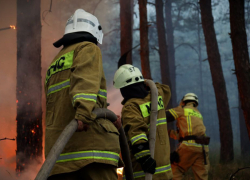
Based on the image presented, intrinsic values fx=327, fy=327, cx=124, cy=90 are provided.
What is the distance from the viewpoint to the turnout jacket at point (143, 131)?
13.3ft

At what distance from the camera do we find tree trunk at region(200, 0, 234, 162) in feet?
36.7

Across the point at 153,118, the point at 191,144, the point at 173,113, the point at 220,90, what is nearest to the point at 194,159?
the point at 191,144

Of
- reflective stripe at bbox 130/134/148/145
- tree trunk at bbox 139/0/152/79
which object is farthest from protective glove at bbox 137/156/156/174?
tree trunk at bbox 139/0/152/79

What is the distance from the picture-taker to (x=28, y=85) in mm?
6516

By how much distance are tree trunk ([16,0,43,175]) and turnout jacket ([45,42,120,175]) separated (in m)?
3.70

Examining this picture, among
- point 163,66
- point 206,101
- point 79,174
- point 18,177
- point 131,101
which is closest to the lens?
point 79,174

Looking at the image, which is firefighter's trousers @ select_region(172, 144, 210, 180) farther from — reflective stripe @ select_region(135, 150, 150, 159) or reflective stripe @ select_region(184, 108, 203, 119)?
reflective stripe @ select_region(135, 150, 150, 159)

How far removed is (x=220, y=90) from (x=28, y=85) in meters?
7.14

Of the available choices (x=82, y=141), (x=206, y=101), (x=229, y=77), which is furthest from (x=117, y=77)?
(x=229, y=77)

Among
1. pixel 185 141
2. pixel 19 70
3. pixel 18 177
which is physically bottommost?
pixel 18 177

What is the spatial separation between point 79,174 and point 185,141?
4079 mm

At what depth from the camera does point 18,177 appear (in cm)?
617

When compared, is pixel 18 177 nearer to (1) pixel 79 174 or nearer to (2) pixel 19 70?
(2) pixel 19 70

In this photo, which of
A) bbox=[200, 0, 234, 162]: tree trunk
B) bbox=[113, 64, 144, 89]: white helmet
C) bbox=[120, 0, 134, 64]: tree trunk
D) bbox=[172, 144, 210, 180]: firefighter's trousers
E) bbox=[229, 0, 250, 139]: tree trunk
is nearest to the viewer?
bbox=[113, 64, 144, 89]: white helmet
